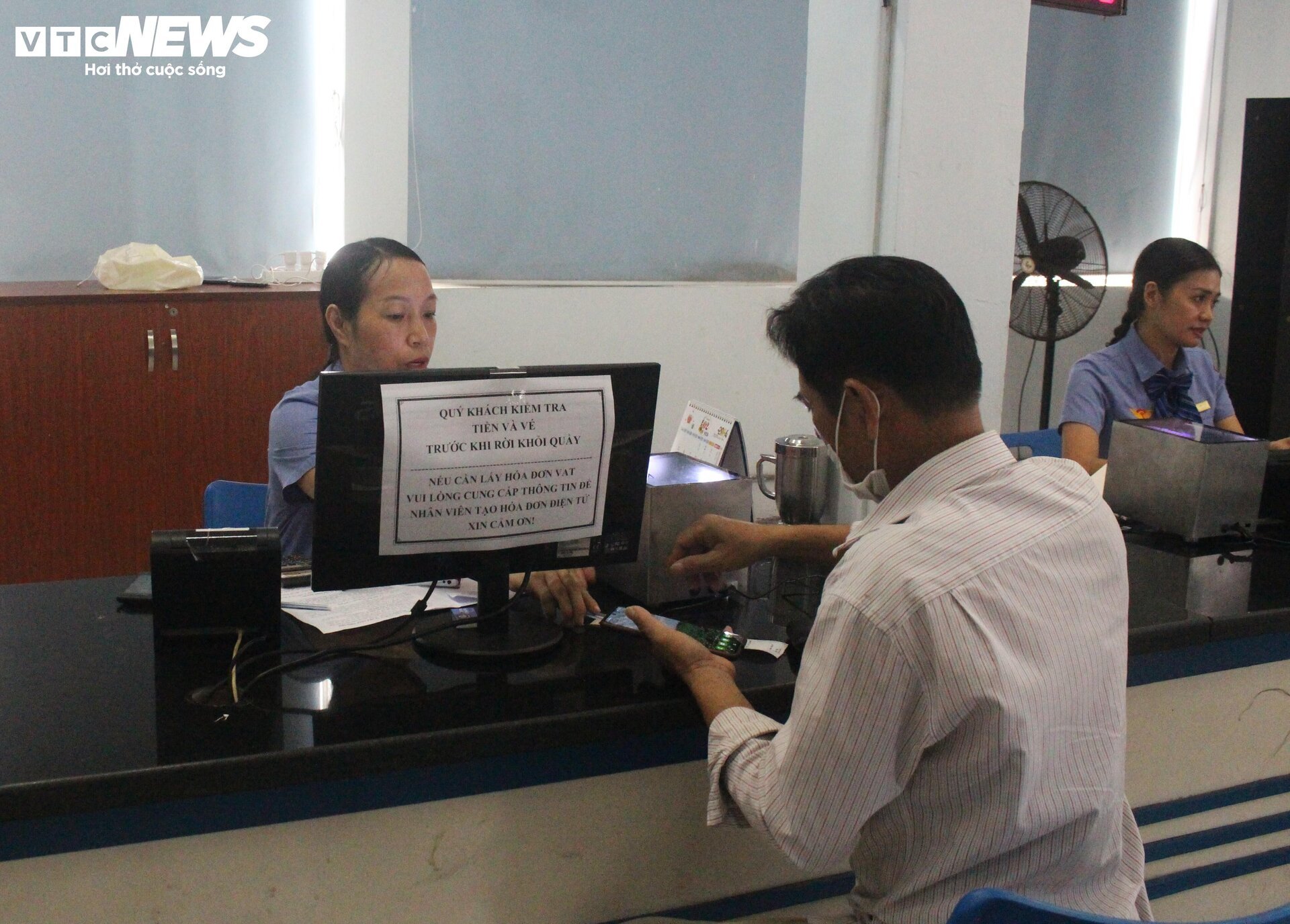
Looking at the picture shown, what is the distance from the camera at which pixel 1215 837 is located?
5.85 ft

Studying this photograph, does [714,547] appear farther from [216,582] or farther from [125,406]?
[125,406]

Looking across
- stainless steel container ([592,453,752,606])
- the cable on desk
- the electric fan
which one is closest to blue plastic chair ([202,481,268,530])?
the cable on desk

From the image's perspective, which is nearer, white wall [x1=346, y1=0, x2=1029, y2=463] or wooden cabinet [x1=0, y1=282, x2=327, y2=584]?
wooden cabinet [x1=0, y1=282, x2=327, y2=584]

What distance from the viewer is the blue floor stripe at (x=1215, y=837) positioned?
1.73 m

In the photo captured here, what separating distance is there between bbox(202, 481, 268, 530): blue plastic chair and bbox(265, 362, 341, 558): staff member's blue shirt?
0.04 m

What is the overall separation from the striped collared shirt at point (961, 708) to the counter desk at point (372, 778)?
214 mm

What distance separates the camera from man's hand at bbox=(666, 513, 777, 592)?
1.65 m

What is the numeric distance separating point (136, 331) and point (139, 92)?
0.81m

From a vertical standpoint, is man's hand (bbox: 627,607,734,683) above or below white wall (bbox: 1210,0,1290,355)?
below

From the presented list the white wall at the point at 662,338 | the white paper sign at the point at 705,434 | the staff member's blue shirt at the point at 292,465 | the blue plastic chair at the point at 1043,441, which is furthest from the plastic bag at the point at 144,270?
the blue plastic chair at the point at 1043,441

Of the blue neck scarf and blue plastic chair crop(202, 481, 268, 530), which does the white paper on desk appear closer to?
blue plastic chair crop(202, 481, 268, 530)

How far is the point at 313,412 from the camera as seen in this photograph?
6.55 ft

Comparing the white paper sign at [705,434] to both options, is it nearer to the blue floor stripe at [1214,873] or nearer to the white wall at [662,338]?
the blue floor stripe at [1214,873]

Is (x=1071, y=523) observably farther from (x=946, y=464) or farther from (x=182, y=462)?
(x=182, y=462)
